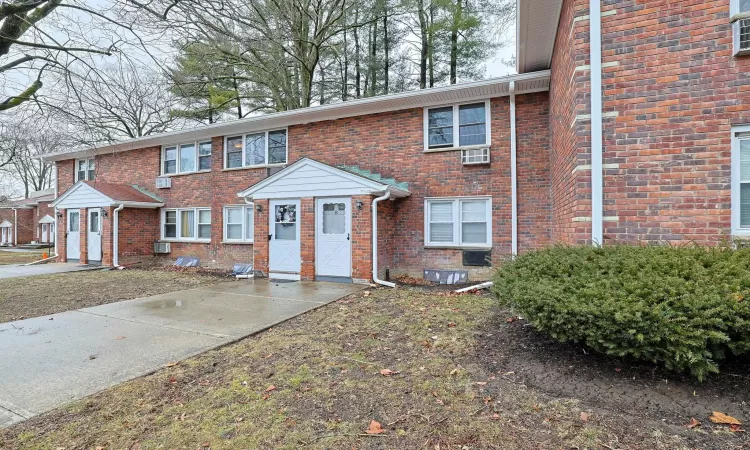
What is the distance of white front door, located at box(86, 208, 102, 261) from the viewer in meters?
13.6

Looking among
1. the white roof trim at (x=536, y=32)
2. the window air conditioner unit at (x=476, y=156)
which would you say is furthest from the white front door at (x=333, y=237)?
the white roof trim at (x=536, y=32)

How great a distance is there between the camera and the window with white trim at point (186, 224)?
13273 mm

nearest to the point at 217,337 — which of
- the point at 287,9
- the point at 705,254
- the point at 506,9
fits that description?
the point at 705,254

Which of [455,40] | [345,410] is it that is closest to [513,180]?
[345,410]

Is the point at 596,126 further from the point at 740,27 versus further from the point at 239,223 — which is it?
the point at 239,223

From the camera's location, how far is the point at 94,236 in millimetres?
13750

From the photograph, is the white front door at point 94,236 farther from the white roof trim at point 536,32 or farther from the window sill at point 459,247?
the white roof trim at point 536,32

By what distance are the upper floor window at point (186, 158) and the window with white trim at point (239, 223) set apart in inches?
77.9

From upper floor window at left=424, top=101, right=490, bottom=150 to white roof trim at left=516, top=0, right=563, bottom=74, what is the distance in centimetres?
141

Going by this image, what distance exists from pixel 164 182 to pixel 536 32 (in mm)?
13151

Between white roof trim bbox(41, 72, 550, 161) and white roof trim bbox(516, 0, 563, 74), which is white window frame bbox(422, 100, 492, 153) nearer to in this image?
white roof trim bbox(41, 72, 550, 161)

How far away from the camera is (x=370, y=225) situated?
29.3 feet

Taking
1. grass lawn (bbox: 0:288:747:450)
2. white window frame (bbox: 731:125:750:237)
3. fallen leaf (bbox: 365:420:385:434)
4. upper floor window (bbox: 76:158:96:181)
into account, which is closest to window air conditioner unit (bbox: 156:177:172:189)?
upper floor window (bbox: 76:158:96:181)

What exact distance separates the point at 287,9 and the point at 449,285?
8.78 metres
